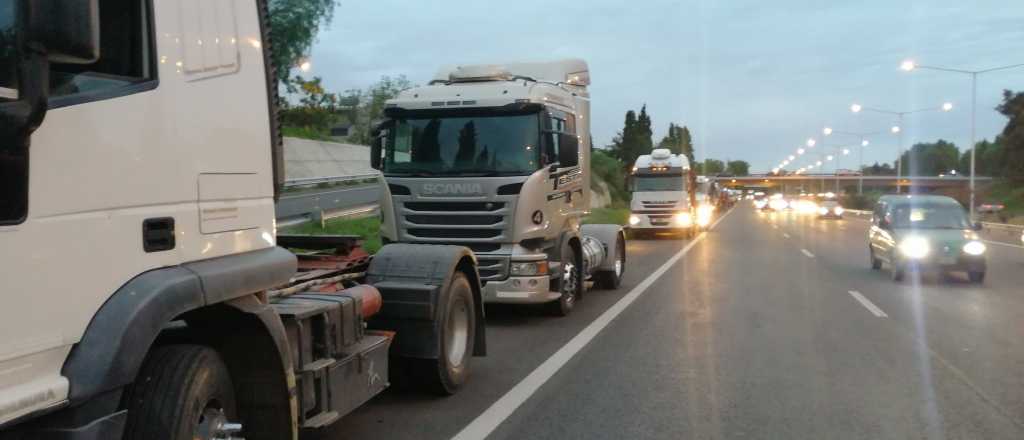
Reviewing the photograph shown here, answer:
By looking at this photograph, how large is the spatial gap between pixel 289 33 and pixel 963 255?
64.5ft

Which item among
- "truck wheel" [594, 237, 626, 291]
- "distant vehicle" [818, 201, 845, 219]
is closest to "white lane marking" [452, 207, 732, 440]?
"truck wheel" [594, 237, 626, 291]

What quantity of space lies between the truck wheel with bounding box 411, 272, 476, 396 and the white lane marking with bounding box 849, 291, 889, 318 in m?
6.77

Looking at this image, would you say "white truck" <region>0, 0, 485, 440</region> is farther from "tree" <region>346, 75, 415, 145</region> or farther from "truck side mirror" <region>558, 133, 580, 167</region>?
"tree" <region>346, 75, 415, 145</region>

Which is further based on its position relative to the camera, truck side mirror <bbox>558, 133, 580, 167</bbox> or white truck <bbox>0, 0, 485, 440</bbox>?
truck side mirror <bbox>558, 133, 580, 167</bbox>

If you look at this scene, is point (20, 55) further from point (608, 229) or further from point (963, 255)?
point (963, 255)

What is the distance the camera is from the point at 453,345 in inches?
287

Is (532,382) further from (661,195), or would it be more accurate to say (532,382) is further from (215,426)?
(661,195)

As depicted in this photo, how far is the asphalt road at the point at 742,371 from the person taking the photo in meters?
6.21

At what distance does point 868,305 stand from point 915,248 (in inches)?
154

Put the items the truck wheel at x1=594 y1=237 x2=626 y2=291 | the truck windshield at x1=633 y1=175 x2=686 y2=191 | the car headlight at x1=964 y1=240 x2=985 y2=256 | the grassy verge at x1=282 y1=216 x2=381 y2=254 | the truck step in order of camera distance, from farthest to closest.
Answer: the truck windshield at x1=633 y1=175 x2=686 y2=191, the grassy verge at x1=282 y1=216 x2=381 y2=254, the car headlight at x1=964 y1=240 x2=985 y2=256, the truck wheel at x1=594 y1=237 x2=626 y2=291, the truck step

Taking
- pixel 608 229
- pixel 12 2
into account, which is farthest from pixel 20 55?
pixel 608 229

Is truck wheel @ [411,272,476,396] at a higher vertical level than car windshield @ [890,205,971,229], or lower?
lower

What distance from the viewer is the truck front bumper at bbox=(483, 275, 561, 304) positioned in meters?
10.5


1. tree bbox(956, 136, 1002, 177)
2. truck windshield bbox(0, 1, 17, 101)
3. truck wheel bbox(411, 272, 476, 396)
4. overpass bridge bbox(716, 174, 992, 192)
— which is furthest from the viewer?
overpass bridge bbox(716, 174, 992, 192)
